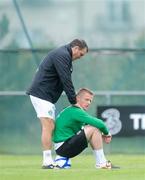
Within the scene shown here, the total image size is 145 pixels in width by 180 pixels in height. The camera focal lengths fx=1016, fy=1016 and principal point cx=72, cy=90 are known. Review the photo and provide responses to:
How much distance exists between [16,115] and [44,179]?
8.94 m

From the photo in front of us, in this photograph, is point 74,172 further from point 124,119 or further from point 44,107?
point 124,119

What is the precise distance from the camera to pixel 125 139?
19375 mm

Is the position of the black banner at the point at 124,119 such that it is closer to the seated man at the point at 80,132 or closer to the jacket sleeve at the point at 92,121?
the seated man at the point at 80,132

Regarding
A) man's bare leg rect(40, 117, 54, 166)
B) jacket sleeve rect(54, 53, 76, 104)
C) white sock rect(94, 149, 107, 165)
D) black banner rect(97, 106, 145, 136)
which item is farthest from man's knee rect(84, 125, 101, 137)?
black banner rect(97, 106, 145, 136)

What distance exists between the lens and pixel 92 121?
12820 mm

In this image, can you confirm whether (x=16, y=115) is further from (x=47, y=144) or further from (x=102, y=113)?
(x=47, y=144)

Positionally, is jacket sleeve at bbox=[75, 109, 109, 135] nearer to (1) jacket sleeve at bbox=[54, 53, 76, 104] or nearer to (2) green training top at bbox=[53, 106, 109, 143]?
(2) green training top at bbox=[53, 106, 109, 143]

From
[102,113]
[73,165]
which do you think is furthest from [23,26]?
[73,165]

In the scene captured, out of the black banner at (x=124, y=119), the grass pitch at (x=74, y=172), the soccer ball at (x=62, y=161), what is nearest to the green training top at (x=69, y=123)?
the soccer ball at (x=62, y=161)

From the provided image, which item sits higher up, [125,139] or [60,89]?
[60,89]

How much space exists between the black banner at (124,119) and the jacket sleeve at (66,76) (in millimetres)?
6103

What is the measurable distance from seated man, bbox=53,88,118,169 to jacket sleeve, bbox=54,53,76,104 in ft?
0.57

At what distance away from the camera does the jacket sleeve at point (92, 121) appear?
12.8m

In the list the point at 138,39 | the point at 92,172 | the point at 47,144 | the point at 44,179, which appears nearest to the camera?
the point at 44,179
